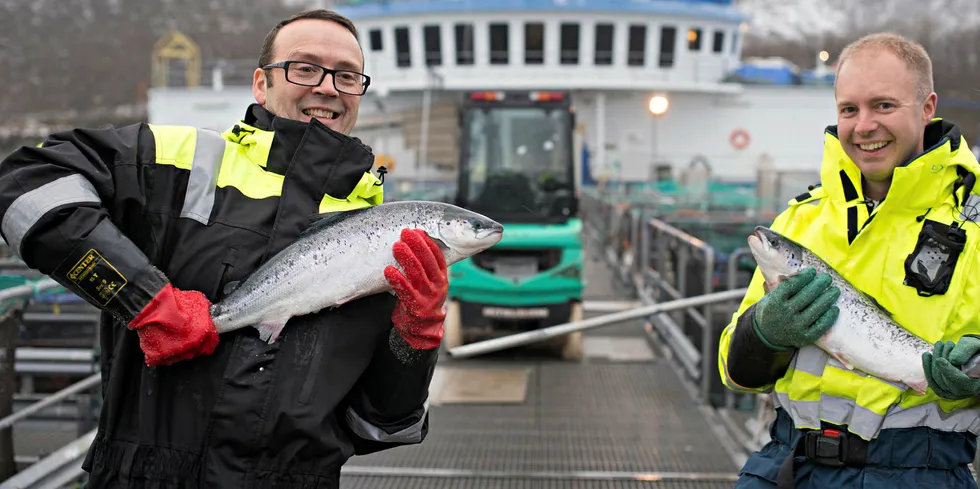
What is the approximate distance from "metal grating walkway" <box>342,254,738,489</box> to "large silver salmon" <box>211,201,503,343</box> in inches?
119

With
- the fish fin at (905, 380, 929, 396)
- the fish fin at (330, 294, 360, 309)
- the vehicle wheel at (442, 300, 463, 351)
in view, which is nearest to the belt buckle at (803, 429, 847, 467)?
the fish fin at (905, 380, 929, 396)

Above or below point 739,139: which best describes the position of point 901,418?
below

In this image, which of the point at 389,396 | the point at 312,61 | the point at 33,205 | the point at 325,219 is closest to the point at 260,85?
the point at 312,61

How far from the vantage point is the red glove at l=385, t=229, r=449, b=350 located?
1992 mm

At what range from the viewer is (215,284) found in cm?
197

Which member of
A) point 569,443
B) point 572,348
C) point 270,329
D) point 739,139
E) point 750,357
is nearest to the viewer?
point 270,329

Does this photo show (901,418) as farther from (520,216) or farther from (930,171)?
(520,216)

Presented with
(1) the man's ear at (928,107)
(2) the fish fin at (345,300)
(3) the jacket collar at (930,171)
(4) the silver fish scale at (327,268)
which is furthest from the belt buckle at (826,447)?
(2) the fish fin at (345,300)

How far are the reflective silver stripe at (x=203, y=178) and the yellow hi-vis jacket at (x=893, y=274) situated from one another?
5.57 ft

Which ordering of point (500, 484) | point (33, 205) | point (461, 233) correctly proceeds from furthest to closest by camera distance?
point (500, 484) < point (461, 233) < point (33, 205)

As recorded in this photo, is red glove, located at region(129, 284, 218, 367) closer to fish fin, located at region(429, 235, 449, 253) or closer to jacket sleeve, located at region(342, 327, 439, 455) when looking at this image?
jacket sleeve, located at region(342, 327, 439, 455)

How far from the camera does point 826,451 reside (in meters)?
2.22

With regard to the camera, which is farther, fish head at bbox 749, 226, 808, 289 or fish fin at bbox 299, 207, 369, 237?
fish head at bbox 749, 226, 808, 289

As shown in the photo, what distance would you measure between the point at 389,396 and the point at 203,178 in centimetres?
73
